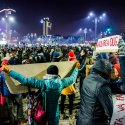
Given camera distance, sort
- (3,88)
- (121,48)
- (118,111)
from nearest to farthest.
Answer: (118,111) < (121,48) < (3,88)

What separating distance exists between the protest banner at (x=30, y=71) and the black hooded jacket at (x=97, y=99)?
1.97m

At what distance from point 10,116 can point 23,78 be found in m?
3.11

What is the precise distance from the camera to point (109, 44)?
213 inches

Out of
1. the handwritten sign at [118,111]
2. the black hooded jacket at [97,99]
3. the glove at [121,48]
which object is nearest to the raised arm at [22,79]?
the black hooded jacket at [97,99]

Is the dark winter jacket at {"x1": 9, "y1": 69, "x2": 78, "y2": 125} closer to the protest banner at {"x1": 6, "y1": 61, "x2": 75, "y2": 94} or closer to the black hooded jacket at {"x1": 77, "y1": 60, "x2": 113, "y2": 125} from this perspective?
the protest banner at {"x1": 6, "y1": 61, "x2": 75, "y2": 94}

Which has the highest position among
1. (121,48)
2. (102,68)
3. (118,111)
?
(121,48)

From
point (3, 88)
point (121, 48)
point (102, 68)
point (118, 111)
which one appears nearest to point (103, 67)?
point (102, 68)

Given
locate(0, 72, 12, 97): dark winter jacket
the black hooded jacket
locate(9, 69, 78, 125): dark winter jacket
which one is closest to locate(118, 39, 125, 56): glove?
the black hooded jacket

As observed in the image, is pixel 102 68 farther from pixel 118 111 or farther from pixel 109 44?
pixel 109 44

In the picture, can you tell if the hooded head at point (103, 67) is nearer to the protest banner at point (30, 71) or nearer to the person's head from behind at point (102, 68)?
the person's head from behind at point (102, 68)

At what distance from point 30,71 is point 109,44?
1.78 metres

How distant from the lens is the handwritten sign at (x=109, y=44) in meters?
5.18

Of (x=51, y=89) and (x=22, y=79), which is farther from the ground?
(x=22, y=79)

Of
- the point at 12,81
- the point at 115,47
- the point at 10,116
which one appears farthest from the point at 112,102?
the point at 10,116
